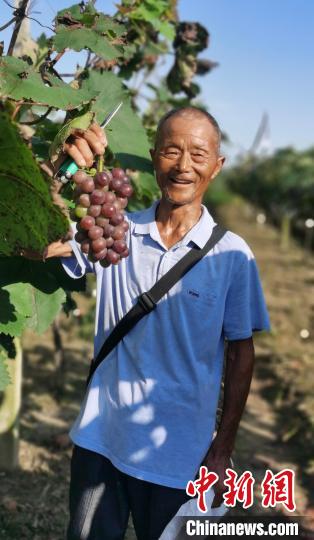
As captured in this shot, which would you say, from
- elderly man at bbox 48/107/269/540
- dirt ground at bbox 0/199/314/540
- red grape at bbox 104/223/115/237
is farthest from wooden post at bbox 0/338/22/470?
red grape at bbox 104/223/115/237

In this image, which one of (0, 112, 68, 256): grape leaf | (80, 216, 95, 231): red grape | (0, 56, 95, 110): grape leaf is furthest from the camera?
(0, 56, 95, 110): grape leaf

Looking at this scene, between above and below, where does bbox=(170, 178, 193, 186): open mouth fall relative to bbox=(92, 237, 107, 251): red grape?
above

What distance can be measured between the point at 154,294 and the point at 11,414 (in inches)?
72.0

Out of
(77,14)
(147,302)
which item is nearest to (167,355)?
(147,302)

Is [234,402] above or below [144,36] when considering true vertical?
below

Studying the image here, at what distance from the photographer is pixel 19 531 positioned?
3.16 meters

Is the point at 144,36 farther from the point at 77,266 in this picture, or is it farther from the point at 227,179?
the point at 227,179

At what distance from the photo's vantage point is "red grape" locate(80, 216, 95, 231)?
4.97 feet

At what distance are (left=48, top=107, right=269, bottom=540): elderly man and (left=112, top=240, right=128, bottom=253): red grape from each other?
0.92 feet

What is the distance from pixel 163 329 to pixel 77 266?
298 mm

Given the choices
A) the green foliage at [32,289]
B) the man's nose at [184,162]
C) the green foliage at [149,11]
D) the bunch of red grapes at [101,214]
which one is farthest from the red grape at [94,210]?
the green foliage at [149,11]

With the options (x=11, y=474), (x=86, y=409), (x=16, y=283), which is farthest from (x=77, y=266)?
(x=11, y=474)

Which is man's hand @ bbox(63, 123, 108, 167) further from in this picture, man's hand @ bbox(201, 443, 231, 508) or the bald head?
man's hand @ bbox(201, 443, 231, 508)

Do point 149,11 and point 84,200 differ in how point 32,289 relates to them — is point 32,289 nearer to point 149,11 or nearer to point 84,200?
A: point 84,200
